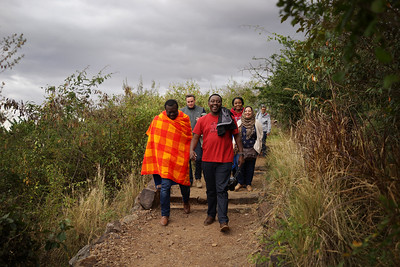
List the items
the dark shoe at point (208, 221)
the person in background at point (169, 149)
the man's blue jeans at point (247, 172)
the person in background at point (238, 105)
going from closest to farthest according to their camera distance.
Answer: the dark shoe at point (208, 221), the person in background at point (169, 149), the man's blue jeans at point (247, 172), the person in background at point (238, 105)

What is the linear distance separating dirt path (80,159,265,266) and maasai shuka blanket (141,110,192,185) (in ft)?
2.81

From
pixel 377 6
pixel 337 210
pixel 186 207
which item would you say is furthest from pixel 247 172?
pixel 377 6

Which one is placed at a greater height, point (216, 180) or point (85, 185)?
point (216, 180)

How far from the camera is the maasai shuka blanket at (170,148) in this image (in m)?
6.96

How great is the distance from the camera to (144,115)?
10.8 m

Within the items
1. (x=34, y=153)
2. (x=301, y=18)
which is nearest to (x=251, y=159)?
(x=34, y=153)

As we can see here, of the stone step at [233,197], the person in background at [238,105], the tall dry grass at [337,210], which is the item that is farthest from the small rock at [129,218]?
the person in background at [238,105]

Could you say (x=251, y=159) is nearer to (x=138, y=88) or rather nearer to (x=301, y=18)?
(x=301, y=18)

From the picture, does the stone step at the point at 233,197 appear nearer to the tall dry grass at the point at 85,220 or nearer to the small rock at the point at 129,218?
the tall dry grass at the point at 85,220

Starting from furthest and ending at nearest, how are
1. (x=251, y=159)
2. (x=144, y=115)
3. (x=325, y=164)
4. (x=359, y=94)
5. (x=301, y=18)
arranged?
(x=144, y=115) → (x=251, y=159) → (x=359, y=94) → (x=325, y=164) → (x=301, y=18)

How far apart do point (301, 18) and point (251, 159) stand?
229 inches

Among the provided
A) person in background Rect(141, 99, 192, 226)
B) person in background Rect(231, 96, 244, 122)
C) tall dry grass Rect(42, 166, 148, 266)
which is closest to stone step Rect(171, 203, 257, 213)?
person in background Rect(141, 99, 192, 226)

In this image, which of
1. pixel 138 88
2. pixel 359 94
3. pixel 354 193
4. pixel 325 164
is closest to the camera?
pixel 354 193

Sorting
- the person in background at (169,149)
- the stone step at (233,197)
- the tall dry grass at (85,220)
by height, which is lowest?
the tall dry grass at (85,220)
